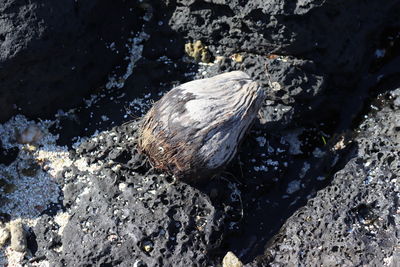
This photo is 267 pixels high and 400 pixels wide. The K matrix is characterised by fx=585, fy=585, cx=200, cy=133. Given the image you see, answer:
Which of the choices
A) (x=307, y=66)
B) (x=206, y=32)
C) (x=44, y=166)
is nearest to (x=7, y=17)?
(x=44, y=166)

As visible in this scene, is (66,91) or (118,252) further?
(66,91)

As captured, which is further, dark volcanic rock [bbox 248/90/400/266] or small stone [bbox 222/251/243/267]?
small stone [bbox 222/251/243/267]

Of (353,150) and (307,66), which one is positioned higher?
(307,66)

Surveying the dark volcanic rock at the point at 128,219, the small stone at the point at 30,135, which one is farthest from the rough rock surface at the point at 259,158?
the small stone at the point at 30,135

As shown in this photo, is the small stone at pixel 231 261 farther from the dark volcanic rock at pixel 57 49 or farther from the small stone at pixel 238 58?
the dark volcanic rock at pixel 57 49

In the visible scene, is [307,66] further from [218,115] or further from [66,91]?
[66,91]

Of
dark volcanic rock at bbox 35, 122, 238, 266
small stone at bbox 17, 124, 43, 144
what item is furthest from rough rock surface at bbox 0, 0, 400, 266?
small stone at bbox 17, 124, 43, 144

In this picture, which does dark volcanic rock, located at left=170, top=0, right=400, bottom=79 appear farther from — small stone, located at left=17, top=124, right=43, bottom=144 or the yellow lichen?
small stone, located at left=17, top=124, right=43, bottom=144
